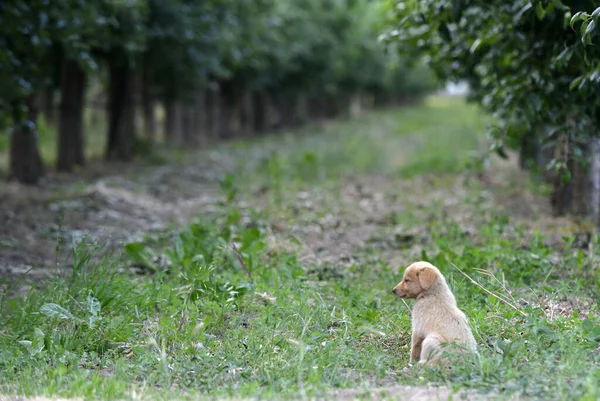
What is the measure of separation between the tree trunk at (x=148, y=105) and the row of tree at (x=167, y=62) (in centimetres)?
6

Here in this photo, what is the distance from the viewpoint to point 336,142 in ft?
104

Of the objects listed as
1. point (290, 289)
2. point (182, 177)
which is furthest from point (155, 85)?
point (290, 289)

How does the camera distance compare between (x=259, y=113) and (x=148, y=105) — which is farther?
(x=259, y=113)

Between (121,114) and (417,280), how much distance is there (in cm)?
1900

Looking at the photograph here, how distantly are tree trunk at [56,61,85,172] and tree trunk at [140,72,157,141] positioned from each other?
4339 mm

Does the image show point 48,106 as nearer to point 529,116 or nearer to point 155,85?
point 155,85

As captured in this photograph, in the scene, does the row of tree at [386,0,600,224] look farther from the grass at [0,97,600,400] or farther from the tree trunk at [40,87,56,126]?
the tree trunk at [40,87,56,126]

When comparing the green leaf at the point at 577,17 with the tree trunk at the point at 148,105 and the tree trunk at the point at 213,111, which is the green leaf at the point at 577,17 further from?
the tree trunk at the point at 213,111

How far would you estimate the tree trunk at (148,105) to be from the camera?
26.0 meters

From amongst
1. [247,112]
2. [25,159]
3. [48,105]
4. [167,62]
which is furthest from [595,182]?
[247,112]

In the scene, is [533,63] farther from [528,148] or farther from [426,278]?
[528,148]

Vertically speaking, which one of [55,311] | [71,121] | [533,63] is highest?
[533,63]

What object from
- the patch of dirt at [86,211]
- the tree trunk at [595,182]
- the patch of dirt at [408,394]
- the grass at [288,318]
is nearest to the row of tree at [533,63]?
the tree trunk at [595,182]

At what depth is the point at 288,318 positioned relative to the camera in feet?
22.3
